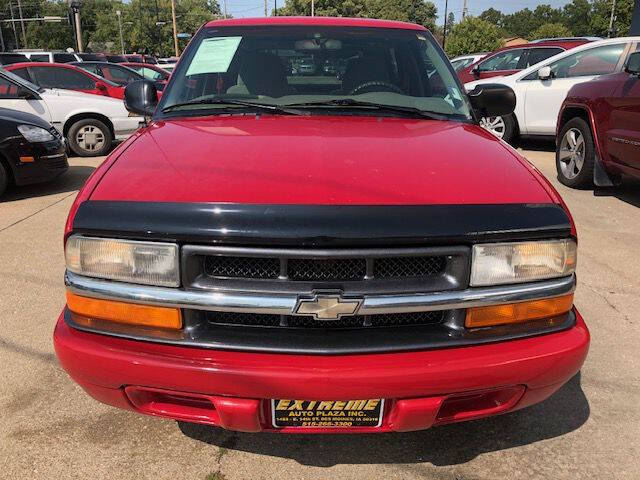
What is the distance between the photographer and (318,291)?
1.71m

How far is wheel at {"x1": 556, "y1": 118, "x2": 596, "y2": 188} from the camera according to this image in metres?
6.20

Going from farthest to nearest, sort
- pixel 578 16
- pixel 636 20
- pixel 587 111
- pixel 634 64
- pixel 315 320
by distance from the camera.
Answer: pixel 578 16 → pixel 636 20 → pixel 587 111 → pixel 634 64 → pixel 315 320

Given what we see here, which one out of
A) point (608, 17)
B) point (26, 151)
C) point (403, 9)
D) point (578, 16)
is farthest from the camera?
point (578, 16)

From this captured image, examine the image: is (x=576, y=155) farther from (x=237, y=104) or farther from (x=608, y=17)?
(x=608, y=17)

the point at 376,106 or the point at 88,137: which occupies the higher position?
the point at 376,106

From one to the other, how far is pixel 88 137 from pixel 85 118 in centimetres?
30

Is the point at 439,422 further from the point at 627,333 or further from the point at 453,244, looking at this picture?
the point at 627,333

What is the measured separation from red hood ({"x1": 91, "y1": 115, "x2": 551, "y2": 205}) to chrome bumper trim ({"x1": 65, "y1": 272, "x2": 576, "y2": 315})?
290 mm

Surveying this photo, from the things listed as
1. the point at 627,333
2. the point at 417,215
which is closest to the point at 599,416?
the point at 627,333

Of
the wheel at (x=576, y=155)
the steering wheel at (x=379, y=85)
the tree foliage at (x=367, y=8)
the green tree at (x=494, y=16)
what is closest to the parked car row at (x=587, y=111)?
the wheel at (x=576, y=155)

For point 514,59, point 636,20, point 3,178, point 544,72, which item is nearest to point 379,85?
point 3,178

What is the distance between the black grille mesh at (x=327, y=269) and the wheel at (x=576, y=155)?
5.32 meters

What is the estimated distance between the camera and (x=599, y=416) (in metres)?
2.54

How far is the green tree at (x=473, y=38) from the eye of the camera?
34.1m
